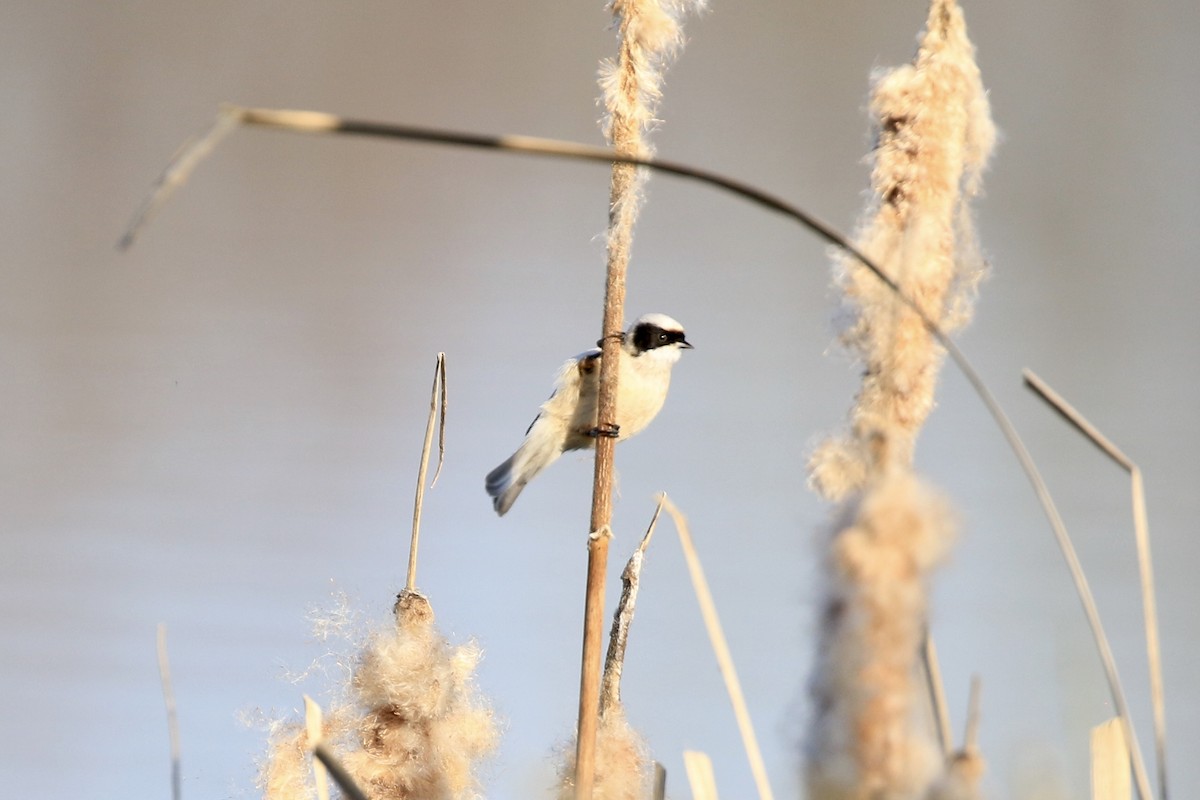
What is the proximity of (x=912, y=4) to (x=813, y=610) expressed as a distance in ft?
11.4

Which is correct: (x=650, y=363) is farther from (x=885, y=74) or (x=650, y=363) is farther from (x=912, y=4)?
(x=912, y=4)

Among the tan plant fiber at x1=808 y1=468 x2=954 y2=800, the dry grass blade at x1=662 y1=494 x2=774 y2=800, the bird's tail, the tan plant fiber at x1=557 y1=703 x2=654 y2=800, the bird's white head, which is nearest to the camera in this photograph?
the tan plant fiber at x1=808 y1=468 x2=954 y2=800

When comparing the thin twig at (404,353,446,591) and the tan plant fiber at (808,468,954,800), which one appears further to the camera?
the thin twig at (404,353,446,591)

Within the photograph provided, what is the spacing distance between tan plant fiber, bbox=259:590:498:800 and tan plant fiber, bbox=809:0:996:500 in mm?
512

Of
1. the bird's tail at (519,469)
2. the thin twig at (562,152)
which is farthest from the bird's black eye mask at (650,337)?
the thin twig at (562,152)

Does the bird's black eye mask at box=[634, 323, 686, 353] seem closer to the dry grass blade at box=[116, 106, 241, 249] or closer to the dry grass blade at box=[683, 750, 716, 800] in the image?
the dry grass blade at box=[683, 750, 716, 800]

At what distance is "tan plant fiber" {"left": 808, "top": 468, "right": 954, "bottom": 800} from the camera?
25.6 inches

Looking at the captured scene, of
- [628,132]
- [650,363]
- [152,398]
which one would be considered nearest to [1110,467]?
[650,363]

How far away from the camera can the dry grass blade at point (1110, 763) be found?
0.98 meters

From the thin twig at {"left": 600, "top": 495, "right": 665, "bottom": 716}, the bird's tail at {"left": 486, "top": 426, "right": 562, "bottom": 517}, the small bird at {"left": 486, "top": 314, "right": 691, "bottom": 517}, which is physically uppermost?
the small bird at {"left": 486, "top": 314, "right": 691, "bottom": 517}

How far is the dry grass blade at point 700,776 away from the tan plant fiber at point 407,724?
0.25 metres

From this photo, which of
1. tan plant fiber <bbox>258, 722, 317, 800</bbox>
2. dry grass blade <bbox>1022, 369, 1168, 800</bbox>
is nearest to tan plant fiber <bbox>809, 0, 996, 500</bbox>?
dry grass blade <bbox>1022, 369, 1168, 800</bbox>

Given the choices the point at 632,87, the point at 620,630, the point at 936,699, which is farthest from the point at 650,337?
the point at 936,699

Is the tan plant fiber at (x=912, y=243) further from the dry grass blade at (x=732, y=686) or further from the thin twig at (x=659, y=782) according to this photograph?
the thin twig at (x=659, y=782)
